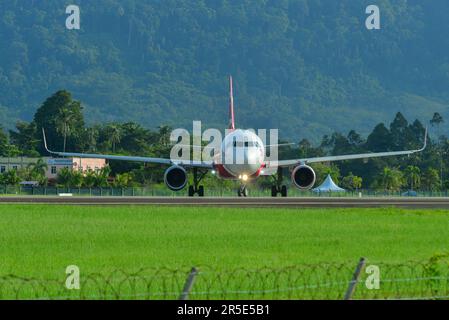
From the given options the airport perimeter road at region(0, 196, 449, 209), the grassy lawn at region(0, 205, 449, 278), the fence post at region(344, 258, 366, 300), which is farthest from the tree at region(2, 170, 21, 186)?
the fence post at region(344, 258, 366, 300)

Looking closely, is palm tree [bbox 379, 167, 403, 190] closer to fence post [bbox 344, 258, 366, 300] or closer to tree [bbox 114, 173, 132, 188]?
tree [bbox 114, 173, 132, 188]

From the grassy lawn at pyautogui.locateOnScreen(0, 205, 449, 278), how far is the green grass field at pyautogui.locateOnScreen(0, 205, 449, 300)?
31mm

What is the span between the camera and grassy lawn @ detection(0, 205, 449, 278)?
108 feet

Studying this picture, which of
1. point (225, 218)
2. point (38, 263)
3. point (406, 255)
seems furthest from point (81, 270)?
point (225, 218)

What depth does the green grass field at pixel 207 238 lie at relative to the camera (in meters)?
32.6

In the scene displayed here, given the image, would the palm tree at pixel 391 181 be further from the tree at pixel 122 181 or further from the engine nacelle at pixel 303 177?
the engine nacelle at pixel 303 177

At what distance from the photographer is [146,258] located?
33375 millimetres

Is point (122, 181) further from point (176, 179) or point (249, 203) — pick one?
point (249, 203)

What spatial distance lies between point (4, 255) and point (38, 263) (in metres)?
2.67

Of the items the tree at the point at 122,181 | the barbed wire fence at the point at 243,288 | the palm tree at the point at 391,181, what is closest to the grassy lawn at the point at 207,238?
the barbed wire fence at the point at 243,288

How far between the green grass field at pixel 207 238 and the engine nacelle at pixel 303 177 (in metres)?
24.5

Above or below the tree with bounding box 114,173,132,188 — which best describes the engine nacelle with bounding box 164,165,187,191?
below

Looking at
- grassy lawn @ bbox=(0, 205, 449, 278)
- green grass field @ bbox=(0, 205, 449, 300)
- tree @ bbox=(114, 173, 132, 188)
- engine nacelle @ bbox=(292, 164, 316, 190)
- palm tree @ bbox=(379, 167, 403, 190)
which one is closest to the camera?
green grass field @ bbox=(0, 205, 449, 300)

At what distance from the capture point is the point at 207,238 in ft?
135
